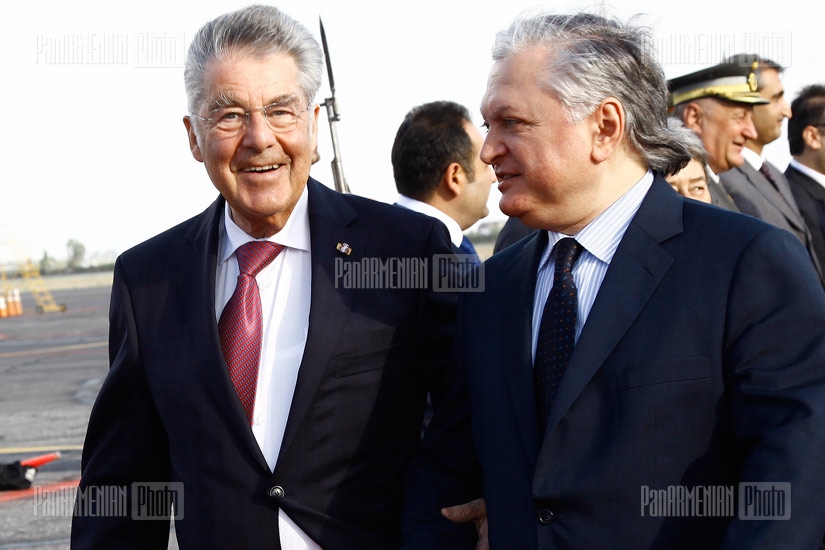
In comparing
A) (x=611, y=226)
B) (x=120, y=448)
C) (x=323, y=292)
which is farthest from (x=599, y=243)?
(x=120, y=448)

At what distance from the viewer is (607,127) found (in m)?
2.45

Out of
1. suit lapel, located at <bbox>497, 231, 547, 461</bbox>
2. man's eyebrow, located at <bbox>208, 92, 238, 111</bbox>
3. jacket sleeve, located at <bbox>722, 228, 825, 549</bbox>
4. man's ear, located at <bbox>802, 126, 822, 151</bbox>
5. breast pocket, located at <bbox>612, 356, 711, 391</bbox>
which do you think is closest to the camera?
jacket sleeve, located at <bbox>722, 228, 825, 549</bbox>

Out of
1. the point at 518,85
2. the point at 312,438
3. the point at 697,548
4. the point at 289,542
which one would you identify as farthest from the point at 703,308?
the point at 289,542

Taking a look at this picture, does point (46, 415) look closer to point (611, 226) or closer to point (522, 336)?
point (522, 336)

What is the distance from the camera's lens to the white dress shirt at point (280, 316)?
9.16 ft

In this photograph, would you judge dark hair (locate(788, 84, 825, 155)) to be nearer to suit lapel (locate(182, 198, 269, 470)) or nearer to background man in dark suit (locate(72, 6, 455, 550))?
background man in dark suit (locate(72, 6, 455, 550))

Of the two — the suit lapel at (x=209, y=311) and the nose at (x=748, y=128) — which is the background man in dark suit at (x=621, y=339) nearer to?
the suit lapel at (x=209, y=311)

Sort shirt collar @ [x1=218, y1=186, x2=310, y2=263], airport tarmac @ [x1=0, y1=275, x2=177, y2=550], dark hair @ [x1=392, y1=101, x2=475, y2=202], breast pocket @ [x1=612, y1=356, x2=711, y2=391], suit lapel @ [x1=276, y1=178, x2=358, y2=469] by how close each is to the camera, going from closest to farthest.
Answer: breast pocket @ [x1=612, y1=356, x2=711, y2=391] → suit lapel @ [x1=276, y1=178, x2=358, y2=469] → shirt collar @ [x1=218, y1=186, x2=310, y2=263] → dark hair @ [x1=392, y1=101, x2=475, y2=202] → airport tarmac @ [x1=0, y1=275, x2=177, y2=550]

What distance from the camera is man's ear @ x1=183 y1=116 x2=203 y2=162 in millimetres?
3031

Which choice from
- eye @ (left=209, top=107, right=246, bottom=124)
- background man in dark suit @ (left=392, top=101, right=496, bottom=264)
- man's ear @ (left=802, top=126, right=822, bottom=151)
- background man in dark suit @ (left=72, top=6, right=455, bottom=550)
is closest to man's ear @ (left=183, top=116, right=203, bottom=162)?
background man in dark suit @ (left=72, top=6, right=455, bottom=550)

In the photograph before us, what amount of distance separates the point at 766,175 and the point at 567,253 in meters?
4.24

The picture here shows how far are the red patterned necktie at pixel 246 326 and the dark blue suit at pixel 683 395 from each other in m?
0.82

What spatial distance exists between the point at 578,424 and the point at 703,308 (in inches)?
15.3

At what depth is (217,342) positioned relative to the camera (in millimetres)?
2811
